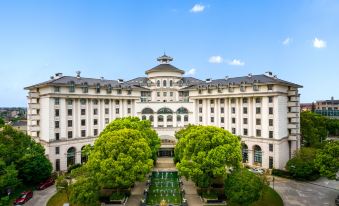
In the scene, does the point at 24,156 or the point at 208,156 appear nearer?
the point at 208,156

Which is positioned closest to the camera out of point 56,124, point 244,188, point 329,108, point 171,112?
point 244,188

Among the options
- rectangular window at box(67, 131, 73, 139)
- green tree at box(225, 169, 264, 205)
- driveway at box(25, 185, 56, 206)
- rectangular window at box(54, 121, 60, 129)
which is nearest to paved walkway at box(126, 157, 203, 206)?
green tree at box(225, 169, 264, 205)

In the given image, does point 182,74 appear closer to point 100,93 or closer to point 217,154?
point 100,93

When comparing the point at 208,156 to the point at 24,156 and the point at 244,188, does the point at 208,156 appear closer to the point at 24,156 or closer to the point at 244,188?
the point at 244,188

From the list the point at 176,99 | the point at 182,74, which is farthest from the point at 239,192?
the point at 182,74

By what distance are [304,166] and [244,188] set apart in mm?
22077

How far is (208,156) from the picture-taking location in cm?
3478

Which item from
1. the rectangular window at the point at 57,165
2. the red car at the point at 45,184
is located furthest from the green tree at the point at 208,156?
the rectangular window at the point at 57,165

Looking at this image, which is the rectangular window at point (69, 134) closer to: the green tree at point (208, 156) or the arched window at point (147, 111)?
the arched window at point (147, 111)

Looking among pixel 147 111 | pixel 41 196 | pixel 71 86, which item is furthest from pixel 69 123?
pixel 147 111

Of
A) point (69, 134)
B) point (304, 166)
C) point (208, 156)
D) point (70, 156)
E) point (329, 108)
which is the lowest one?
point (304, 166)

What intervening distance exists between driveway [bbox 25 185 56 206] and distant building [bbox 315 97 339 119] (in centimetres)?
12150

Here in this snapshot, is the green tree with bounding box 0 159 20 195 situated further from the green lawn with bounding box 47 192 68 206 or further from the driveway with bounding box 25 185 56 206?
the green lawn with bounding box 47 192 68 206

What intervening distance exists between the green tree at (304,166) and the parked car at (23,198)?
47154 mm
